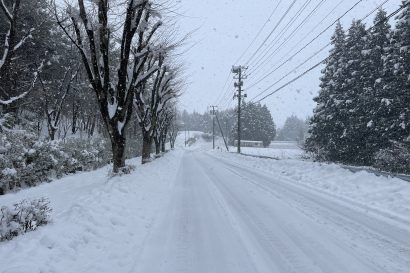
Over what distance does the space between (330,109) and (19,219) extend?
36.8m

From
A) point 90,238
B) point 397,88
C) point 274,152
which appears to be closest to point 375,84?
point 397,88

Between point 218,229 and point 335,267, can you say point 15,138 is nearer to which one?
point 218,229

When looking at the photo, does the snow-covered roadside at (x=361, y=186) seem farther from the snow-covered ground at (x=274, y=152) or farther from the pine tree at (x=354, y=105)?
the pine tree at (x=354, y=105)

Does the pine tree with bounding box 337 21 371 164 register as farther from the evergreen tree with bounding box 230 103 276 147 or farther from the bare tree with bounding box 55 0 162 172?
the evergreen tree with bounding box 230 103 276 147

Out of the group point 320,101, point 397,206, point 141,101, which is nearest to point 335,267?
point 397,206

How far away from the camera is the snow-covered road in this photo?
544cm

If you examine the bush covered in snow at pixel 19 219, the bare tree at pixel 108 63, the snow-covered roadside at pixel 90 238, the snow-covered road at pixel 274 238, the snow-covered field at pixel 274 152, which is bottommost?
the snow-covered field at pixel 274 152

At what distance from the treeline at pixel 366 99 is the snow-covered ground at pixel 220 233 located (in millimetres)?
15770

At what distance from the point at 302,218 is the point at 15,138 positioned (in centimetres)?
1090

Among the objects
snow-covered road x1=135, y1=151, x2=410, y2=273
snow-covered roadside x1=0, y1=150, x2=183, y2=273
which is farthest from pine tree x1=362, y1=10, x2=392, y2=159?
snow-covered roadside x1=0, y1=150, x2=183, y2=273

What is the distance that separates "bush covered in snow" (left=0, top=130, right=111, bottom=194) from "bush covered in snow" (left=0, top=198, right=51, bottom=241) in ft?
22.8

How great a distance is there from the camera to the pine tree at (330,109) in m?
37.8

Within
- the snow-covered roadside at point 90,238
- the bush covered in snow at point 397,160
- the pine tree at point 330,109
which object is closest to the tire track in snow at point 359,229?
the snow-covered roadside at point 90,238

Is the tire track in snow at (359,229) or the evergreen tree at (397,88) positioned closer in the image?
the tire track in snow at (359,229)
